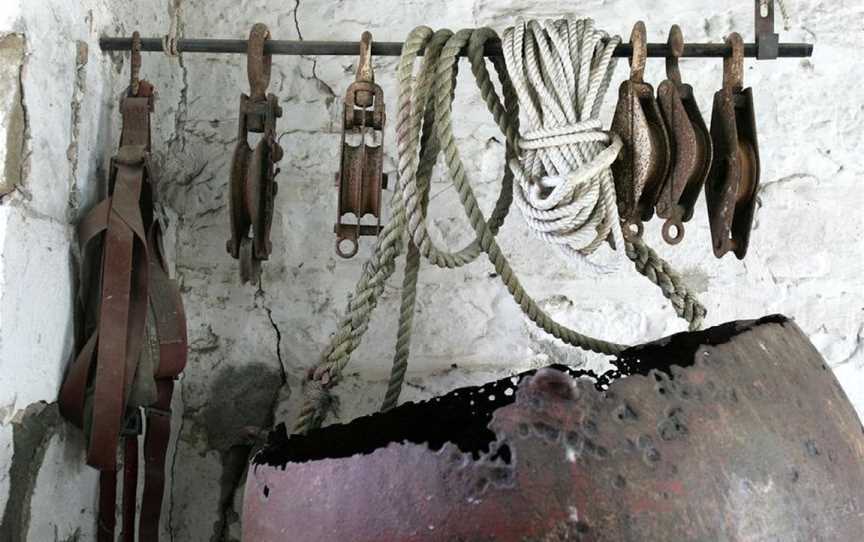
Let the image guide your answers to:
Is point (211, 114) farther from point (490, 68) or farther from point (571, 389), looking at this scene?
point (571, 389)

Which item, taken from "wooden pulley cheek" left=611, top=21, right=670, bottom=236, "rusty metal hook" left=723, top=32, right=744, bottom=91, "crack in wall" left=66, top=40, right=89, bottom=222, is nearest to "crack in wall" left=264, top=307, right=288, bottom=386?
"crack in wall" left=66, top=40, right=89, bottom=222

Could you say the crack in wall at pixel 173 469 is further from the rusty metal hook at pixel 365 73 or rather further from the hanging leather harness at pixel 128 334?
the rusty metal hook at pixel 365 73

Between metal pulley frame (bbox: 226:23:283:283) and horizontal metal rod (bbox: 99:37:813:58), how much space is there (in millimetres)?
27

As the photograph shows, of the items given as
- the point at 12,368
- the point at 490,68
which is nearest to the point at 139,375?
the point at 12,368

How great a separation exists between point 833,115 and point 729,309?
347 mm

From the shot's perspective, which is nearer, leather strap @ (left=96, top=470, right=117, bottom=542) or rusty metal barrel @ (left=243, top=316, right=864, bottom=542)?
rusty metal barrel @ (left=243, top=316, right=864, bottom=542)

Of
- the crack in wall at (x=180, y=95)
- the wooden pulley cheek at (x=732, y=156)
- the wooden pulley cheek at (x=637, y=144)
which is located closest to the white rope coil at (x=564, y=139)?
the wooden pulley cheek at (x=637, y=144)

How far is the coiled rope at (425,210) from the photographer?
38.7 inches

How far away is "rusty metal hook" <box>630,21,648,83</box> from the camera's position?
1059 millimetres

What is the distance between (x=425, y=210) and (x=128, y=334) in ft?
1.29

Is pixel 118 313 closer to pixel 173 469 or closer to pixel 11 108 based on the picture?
pixel 11 108

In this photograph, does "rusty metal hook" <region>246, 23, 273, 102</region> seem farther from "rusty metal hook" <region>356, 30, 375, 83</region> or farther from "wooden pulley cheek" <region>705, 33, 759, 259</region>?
"wooden pulley cheek" <region>705, 33, 759, 259</region>

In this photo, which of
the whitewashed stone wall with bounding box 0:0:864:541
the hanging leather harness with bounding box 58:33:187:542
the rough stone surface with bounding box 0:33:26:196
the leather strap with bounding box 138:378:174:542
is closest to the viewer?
the rough stone surface with bounding box 0:33:26:196

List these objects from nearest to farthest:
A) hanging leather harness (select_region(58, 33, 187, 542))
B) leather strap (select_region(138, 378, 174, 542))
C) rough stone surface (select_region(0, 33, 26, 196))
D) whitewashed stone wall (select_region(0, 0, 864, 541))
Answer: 1. rough stone surface (select_region(0, 33, 26, 196))
2. hanging leather harness (select_region(58, 33, 187, 542))
3. leather strap (select_region(138, 378, 174, 542))
4. whitewashed stone wall (select_region(0, 0, 864, 541))
